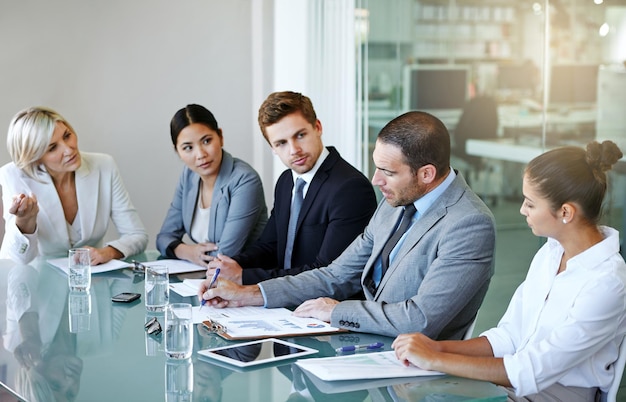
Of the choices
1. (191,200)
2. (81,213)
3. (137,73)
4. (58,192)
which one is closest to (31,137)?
(58,192)

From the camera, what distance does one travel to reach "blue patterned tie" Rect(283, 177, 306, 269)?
338 cm

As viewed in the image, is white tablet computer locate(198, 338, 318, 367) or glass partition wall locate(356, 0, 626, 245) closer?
white tablet computer locate(198, 338, 318, 367)

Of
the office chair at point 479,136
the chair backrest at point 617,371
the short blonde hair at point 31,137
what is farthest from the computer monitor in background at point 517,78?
the short blonde hair at point 31,137

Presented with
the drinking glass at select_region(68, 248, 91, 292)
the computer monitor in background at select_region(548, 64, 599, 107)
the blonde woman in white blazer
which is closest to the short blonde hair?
the blonde woman in white blazer

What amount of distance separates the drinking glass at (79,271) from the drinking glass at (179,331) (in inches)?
39.4

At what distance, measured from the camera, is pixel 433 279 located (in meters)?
2.38

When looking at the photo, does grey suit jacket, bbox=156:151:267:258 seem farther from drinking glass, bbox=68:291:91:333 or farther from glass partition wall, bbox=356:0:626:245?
glass partition wall, bbox=356:0:626:245

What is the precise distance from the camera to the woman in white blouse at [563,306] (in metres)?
2.01

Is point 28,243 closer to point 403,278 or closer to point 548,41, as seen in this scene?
point 403,278

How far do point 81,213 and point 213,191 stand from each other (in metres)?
A: 0.67

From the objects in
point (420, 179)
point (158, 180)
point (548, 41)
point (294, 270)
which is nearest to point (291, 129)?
point (294, 270)

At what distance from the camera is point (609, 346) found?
2.11 metres

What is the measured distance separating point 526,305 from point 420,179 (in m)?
0.51

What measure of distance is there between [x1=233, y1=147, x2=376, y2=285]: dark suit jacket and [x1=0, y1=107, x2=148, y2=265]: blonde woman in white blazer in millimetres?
866
